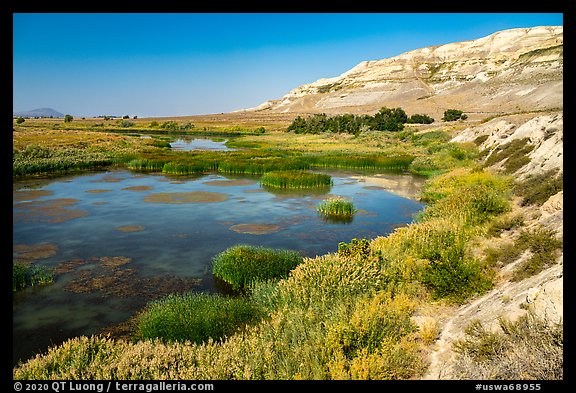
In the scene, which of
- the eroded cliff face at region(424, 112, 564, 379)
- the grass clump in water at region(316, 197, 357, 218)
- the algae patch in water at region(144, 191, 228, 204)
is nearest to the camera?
the eroded cliff face at region(424, 112, 564, 379)

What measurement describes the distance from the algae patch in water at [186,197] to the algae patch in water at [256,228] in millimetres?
7393

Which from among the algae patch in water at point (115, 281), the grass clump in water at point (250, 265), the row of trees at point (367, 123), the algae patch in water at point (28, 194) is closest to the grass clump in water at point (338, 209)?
the grass clump in water at point (250, 265)

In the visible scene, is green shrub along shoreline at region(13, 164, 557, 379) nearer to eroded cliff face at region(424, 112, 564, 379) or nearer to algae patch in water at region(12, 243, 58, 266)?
eroded cliff face at region(424, 112, 564, 379)

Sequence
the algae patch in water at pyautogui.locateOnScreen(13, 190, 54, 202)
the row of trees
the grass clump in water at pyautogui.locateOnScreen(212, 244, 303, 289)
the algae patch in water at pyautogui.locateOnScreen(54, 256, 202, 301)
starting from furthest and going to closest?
the row of trees
the algae patch in water at pyautogui.locateOnScreen(13, 190, 54, 202)
the grass clump in water at pyautogui.locateOnScreen(212, 244, 303, 289)
the algae patch in water at pyautogui.locateOnScreen(54, 256, 202, 301)

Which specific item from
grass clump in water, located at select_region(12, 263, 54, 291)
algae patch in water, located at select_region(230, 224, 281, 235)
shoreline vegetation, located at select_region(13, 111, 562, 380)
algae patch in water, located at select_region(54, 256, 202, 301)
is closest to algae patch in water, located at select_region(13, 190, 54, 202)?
algae patch in water, located at select_region(54, 256, 202, 301)

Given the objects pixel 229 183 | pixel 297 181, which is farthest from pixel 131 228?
pixel 297 181

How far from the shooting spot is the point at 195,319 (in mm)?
9875

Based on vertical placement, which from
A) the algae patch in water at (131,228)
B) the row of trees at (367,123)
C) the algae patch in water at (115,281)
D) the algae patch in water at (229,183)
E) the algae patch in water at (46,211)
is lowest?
the algae patch in water at (115,281)

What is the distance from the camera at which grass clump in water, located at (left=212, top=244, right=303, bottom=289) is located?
13812 millimetres

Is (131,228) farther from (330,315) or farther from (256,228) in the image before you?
(330,315)

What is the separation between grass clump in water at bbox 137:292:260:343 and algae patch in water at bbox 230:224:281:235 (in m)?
9.48

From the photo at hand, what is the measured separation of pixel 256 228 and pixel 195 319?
1179 centimetres

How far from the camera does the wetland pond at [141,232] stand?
11930 mm

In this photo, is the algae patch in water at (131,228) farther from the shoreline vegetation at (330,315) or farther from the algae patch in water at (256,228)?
the shoreline vegetation at (330,315)
